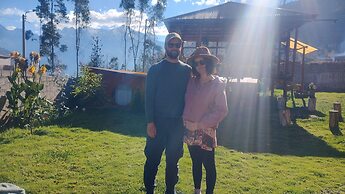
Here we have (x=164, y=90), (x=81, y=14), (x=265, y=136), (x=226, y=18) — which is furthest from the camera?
(x=81, y=14)

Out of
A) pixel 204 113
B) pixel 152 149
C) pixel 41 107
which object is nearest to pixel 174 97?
pixel 204 113

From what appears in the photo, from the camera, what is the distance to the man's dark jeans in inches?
146

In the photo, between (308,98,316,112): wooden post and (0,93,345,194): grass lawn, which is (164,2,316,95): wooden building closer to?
(308,98,316,112): wooden post

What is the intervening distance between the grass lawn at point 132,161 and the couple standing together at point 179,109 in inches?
33.2

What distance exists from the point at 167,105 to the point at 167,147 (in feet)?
1.57

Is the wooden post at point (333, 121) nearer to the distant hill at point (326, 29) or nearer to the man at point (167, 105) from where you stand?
the man at point (167, 105)

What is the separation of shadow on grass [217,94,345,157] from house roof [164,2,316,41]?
3.17 m

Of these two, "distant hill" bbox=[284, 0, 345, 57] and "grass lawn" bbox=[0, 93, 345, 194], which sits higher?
"distant hill" bbox=[284, 0, 345, 57]

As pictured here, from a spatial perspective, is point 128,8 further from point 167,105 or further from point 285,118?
point 167,105

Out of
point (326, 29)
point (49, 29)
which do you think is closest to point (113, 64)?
point (49, 29)

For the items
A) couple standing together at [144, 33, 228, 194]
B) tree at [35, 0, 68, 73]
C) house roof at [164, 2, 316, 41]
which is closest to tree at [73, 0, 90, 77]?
tree at [35, 0, 68, 73]

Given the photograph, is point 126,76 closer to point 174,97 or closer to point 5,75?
point 5,75

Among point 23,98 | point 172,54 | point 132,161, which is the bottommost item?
point 132,161

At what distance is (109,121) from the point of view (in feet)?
32.0
